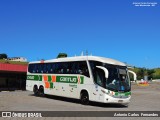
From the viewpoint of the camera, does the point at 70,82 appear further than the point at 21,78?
No

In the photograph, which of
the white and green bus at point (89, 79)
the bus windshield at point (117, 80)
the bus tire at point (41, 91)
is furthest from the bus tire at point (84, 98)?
the bus tire at point (41, 91)

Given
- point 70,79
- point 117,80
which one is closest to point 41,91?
point 70,79

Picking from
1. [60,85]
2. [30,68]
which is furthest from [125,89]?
[30,68]

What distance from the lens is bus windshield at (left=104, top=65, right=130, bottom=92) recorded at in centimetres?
2088

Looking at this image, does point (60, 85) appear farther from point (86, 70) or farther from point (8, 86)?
point (8, 86)

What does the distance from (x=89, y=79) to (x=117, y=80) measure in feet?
6.24

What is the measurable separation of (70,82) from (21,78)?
28511 millimetres

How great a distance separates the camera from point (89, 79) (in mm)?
22031

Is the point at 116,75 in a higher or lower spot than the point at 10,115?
higher

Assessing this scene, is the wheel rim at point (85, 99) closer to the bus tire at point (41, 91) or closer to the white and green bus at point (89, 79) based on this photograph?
the white and green bus at point (89, 79)

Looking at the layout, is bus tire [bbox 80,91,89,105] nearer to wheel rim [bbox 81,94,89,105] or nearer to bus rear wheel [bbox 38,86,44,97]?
wheel rim [bbox 81,94,89,105]

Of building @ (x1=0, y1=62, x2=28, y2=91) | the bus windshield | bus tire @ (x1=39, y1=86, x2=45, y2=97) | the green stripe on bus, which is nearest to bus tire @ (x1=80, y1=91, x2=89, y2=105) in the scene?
the green stripe on bus

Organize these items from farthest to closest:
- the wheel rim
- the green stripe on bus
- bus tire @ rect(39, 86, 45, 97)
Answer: bus tire @ rect(39, 86, 45, 97)
the green stripe on bus
the wheel rim

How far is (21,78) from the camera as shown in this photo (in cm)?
5169
